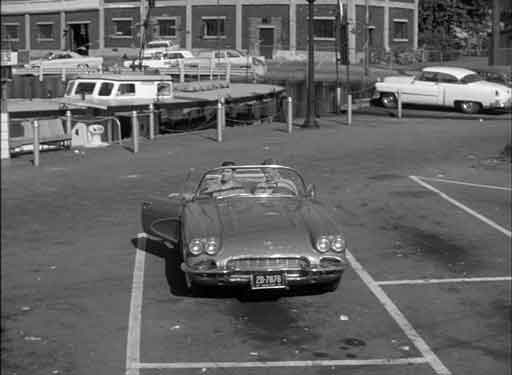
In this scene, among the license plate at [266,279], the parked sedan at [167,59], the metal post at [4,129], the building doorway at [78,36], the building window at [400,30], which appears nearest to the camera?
the metal post at [4,129]

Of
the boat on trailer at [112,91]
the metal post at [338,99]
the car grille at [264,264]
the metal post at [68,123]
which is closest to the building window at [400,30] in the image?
the metal post at [338,99]

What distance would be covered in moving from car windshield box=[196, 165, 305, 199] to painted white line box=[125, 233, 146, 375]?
45.5 inches

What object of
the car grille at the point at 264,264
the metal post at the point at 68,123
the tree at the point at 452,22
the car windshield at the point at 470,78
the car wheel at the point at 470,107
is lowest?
the car grille at the point at 264,264

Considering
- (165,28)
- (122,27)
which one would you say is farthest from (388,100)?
(165,28)

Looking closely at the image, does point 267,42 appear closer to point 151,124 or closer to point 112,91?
point 112,91

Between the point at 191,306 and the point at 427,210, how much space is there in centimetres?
667

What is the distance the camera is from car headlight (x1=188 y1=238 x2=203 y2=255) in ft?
28.3

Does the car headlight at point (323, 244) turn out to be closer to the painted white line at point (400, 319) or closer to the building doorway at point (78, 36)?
the painted white line at point (400, 319)

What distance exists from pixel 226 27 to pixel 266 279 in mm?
51415

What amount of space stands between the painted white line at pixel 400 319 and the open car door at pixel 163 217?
2144 millimetres

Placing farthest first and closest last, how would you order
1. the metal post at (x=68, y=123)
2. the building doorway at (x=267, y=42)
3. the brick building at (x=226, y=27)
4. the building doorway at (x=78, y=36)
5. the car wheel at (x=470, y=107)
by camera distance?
the building doorway at (x=78, y=36) → the building doorway at (x=267, y=42) → the brick building at (x=226, y=27) → the car wheel at (x=470, y=107) → the metal post at (x=68, y=123)

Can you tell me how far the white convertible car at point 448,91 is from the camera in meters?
32.4

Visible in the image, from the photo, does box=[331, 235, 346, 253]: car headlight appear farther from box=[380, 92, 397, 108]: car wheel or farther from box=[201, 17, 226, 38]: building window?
box=[201, 17, 226, 38]: building window

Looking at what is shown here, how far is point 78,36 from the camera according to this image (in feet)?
206
